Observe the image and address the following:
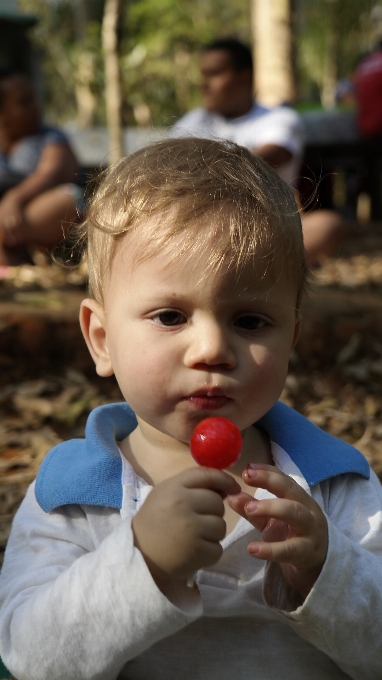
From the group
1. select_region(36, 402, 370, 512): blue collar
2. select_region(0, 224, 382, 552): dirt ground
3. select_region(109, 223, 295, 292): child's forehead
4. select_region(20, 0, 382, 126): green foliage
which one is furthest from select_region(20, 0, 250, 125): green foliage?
select_region(109, 223, 295, 292): child's forehead

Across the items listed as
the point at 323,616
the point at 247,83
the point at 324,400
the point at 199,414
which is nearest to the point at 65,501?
the point at 199,414

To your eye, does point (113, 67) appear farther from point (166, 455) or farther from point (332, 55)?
point (332, 55)

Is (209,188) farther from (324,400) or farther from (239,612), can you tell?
(324,400)

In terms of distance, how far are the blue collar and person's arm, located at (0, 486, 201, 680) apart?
13cm

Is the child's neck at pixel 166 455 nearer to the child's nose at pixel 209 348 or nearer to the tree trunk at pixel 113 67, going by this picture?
the child's nose at pixel 209 348

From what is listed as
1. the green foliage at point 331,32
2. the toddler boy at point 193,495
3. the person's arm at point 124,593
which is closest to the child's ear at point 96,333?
the toddler boy at point 193,495

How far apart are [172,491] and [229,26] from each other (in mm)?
33734

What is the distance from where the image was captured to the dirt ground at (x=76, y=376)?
321cm

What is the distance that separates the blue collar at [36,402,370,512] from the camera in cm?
169

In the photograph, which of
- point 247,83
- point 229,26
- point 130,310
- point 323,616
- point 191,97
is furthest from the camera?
point 229,26

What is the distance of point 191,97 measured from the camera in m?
23.2

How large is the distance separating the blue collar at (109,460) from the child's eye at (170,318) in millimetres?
353

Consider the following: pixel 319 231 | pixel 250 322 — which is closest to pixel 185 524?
pixel 250 322

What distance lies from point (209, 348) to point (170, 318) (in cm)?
13
